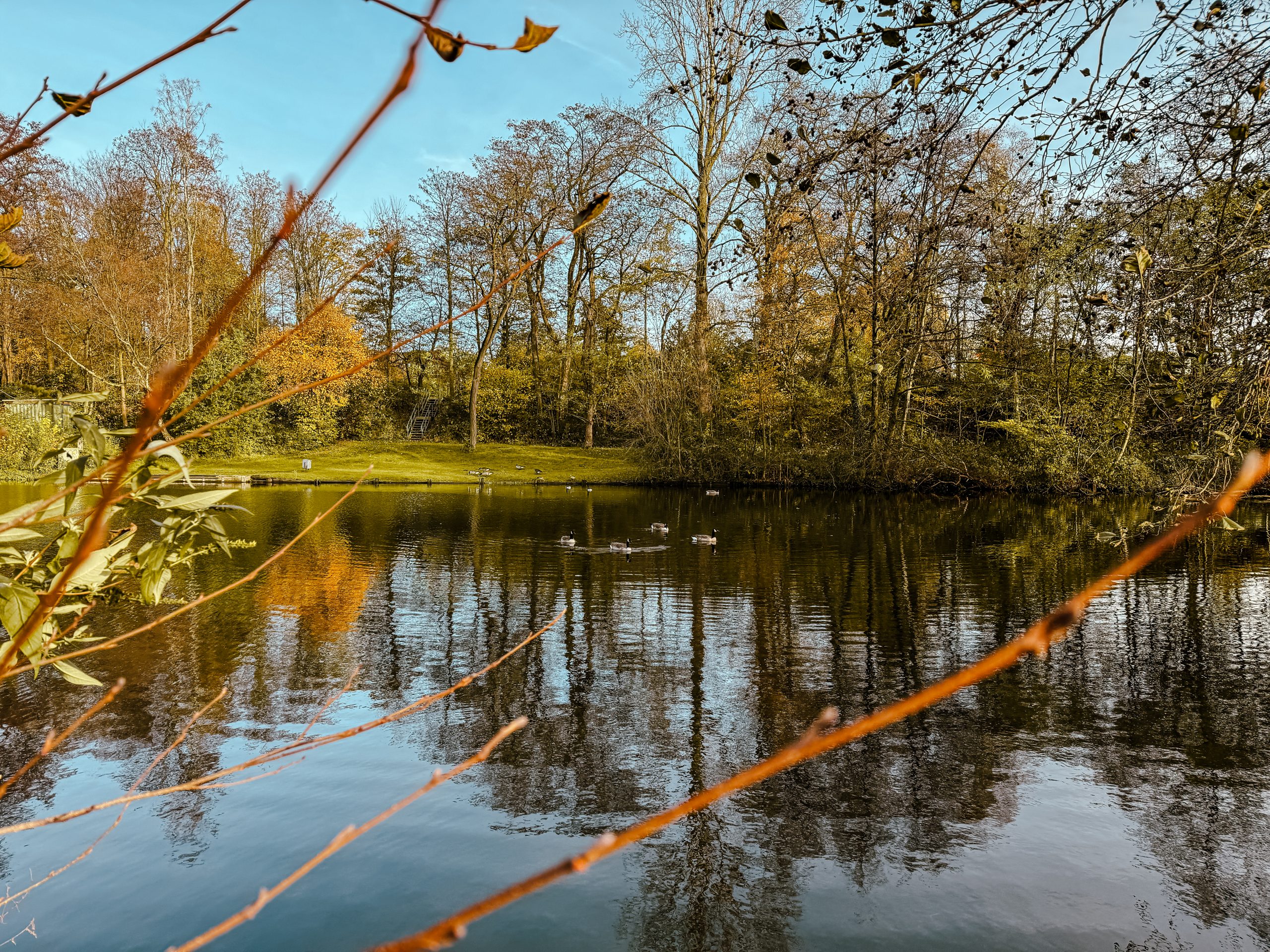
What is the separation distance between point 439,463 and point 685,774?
97.1 feet

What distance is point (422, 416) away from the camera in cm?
3944

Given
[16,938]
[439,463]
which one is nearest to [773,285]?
[439,463]

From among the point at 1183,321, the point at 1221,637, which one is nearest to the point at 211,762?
the point at 1183,321

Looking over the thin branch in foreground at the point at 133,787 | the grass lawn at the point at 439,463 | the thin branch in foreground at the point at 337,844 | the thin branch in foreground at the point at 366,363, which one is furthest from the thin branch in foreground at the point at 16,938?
the grass lawn at the point at 439,463

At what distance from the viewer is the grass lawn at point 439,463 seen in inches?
1172

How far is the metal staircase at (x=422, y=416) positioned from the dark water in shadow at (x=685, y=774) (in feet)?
93.8

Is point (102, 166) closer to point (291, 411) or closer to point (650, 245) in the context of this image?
point (291, 411)

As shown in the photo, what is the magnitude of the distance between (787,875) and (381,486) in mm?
25924

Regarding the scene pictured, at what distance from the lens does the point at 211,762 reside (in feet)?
17.3

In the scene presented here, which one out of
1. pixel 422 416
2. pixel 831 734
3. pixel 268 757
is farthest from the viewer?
pixel 422 416

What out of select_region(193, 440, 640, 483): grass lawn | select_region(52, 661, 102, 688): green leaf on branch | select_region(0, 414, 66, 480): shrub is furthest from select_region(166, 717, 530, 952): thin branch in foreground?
select_region(193, 440, 640, 483): grass lawn

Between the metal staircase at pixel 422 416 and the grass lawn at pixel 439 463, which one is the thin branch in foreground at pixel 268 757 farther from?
the metal staircase at pixel 422 416

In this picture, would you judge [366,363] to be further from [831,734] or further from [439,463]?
[439,463]

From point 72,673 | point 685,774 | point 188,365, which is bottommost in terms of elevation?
point 685,774
